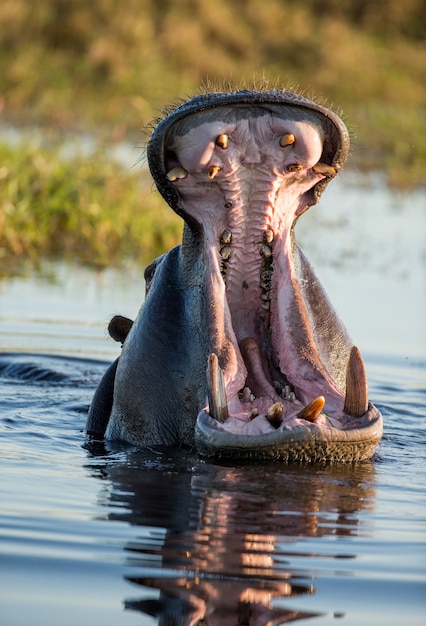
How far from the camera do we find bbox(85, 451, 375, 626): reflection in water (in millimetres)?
3131

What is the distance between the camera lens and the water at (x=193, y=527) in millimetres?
3137

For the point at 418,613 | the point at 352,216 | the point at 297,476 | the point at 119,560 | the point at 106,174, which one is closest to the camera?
the point at 418,613

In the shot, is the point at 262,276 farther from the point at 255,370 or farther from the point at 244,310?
the point at 255,370

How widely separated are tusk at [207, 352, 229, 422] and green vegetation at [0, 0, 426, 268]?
18.7ft

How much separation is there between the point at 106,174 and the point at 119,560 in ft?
25.4

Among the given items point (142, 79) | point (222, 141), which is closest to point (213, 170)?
point (222, 141)

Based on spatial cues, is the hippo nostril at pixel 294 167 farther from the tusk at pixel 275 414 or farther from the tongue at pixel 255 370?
the tusk at pixel 275 414

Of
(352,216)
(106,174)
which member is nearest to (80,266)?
(106,174)

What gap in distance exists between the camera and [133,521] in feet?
12.5

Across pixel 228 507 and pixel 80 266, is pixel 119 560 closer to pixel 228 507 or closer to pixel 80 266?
pixel 228 507

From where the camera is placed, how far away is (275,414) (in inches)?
161

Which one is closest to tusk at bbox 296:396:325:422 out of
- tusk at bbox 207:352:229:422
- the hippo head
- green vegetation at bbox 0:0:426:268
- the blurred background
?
the hippo head

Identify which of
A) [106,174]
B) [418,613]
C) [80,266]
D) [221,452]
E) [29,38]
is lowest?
[418,613]

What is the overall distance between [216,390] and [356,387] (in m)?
0.45
